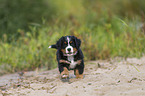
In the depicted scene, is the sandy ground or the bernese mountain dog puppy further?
the bernese mountain dog puppy

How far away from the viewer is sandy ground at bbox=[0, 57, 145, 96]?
2947 millimetres

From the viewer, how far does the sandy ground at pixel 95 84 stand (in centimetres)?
295

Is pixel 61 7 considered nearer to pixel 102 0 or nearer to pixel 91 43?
pixel 102 0

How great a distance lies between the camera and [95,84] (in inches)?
129

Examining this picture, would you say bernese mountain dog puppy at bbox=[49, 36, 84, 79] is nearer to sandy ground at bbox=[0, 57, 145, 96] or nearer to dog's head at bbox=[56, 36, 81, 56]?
dog's head at bbox=[56, 36, 81, 56]

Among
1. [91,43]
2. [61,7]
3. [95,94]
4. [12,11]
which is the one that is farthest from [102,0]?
[95,94]

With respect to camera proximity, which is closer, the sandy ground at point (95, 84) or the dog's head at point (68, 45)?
the sandy ground at point (95, 84)

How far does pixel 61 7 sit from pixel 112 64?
5.99 meters

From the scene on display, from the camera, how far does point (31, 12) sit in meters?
8.54

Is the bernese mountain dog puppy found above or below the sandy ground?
above

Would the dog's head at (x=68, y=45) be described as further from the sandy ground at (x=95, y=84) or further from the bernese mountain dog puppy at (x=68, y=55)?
the sandy ground at (x=95, y=84)

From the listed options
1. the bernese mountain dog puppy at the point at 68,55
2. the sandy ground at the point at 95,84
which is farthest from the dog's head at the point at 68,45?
the sandy ground at the point at 95,84

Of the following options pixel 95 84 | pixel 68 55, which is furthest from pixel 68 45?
pixel 95 84

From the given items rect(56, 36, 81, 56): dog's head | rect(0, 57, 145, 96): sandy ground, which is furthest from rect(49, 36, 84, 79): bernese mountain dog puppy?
Result: rect(0, 57, 145, 96): sandy ground
